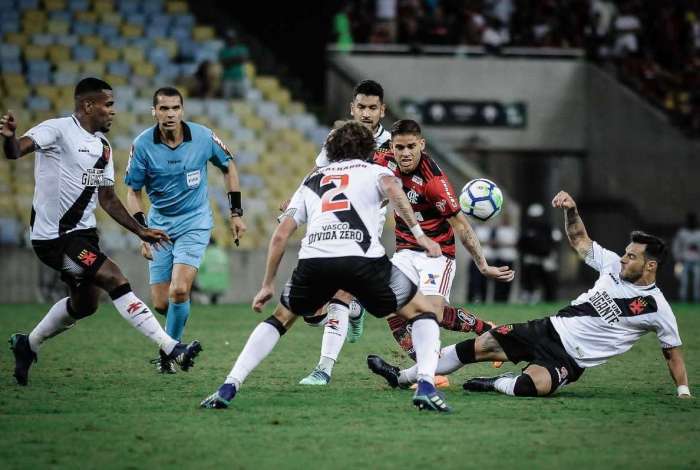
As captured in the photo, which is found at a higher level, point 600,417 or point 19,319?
point 600,417

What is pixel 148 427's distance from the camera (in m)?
7.24

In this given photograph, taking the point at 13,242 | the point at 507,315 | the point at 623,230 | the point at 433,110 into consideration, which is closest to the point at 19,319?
the point at 13,242

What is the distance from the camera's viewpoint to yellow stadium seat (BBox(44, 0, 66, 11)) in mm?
24969

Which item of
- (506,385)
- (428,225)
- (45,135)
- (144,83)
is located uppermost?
(45,135)

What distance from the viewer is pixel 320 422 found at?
752cm

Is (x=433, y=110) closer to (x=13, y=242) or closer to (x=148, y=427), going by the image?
(x=13, y=242)

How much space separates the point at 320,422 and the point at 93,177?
2.93m

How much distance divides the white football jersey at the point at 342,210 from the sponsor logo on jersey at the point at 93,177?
2.09 metres

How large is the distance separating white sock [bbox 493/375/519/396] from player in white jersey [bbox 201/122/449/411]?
3.85 feet

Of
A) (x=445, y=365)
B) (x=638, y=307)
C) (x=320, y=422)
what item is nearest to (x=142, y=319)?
(x=320, y=422)

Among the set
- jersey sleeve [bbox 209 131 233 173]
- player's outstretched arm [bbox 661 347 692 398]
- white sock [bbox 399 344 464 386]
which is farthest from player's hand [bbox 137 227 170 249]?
player's outstretched arm [bbox 661 347 692 398]

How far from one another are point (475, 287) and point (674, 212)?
7.04 meters

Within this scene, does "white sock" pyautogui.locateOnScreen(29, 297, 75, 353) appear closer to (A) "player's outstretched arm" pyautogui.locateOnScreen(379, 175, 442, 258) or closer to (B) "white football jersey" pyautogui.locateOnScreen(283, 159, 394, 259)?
(B) "white football jersey" pyautogui.locateOnScreen(283, 159, 394, 259)

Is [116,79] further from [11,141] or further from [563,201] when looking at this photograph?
[563,201]
